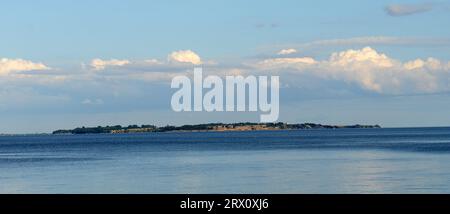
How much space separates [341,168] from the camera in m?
78.7

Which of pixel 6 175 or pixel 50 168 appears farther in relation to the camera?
pixel 50 168

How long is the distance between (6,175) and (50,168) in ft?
34.0

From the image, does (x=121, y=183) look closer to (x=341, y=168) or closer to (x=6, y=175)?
(x=6, y=175)
